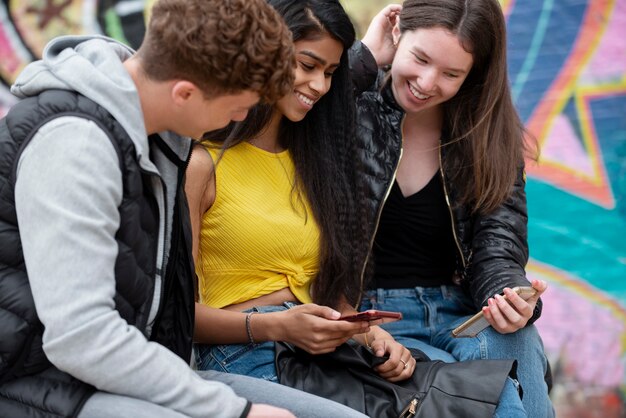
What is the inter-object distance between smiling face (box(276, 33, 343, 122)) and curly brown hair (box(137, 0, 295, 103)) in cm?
58

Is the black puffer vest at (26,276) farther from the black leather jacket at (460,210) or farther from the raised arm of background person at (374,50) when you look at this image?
the raised arm of background person at (374,50)

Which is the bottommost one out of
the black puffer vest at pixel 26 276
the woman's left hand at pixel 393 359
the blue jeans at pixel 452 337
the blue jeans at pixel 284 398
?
the blue jeans at pixel 452 337

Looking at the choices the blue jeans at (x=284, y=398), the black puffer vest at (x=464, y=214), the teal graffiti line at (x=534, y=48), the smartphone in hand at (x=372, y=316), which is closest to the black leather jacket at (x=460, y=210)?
the black puffer vest at (x=464, y=214)

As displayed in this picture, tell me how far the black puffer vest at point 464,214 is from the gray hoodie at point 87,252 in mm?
1056

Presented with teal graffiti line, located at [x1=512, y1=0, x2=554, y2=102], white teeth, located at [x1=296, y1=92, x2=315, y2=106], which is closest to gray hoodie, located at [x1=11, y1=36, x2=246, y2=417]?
white teeth, located at [x1=296, y1=92, x2=315, y2=106]

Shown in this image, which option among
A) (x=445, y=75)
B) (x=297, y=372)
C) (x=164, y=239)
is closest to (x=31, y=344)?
(x=164, y=239)

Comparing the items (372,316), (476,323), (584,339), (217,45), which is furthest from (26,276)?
(584,339)

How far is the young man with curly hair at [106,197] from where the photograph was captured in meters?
1.58

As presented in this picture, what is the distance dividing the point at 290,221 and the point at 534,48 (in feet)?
5.54

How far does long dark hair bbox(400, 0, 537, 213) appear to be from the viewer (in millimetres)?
2602

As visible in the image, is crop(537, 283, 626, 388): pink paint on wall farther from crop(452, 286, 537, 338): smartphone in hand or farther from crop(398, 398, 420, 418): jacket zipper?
crop(398, 398, 420, 418): jacket zipper

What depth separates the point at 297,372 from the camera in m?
2.23

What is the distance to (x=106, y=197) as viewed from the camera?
63.7 inches

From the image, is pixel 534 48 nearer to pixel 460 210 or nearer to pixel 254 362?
pixel 460 210
